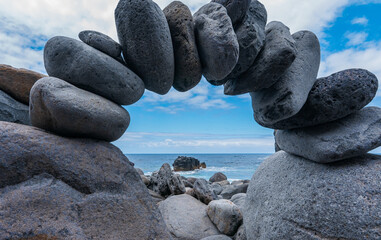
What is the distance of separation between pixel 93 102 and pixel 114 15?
0.93 metres

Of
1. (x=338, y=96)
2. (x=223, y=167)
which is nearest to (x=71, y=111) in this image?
(x=338, y=96)

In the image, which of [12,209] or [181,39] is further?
[181,39]

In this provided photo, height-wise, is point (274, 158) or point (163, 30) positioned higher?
point (163, 30)

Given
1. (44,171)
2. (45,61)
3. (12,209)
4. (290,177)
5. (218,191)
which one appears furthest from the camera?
(218,191)

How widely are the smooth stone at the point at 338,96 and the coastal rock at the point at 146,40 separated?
5.40ft

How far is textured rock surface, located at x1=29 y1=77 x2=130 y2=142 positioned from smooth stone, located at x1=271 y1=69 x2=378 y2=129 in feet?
6.91

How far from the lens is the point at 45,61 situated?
2.22m

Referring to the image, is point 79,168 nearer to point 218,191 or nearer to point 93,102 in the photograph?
point 93,102

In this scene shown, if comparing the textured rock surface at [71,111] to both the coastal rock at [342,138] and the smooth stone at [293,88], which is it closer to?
the smooth stone at [293,88]

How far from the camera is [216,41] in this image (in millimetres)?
2318

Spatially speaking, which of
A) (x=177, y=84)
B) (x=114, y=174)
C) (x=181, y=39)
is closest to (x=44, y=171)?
(x=114, y=174)

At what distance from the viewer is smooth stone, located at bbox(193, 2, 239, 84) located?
2.29m

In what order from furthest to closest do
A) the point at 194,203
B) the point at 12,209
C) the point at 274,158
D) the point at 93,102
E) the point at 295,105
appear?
the point at 194,203, the point at 274,158, the point at 295,105, the point at 93,102, the point at 12,209

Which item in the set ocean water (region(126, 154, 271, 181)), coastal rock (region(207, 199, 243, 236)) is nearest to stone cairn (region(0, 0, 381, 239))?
coastal rock (region(207, 199, 243, 236))
